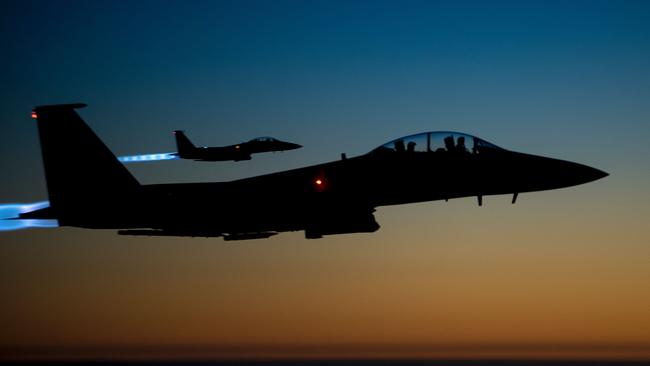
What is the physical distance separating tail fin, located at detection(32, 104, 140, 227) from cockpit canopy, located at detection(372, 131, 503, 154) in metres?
10.4

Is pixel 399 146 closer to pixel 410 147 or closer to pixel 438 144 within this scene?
pixel 410 147

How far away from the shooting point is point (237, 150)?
64500 millimetres

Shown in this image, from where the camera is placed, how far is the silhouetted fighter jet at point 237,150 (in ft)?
207

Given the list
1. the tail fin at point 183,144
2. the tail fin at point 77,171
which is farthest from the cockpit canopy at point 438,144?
the tail fin at point 183,144

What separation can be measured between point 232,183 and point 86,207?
5.55 m

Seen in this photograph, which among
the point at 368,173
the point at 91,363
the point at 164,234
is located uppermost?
the point at 368,173

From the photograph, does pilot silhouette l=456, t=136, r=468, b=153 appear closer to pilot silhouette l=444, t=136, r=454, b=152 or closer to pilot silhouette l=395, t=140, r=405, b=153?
pilot silhouette l=444, t=136, r=454, b=152

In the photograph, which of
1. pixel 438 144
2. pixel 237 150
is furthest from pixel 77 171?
pixel 237 150

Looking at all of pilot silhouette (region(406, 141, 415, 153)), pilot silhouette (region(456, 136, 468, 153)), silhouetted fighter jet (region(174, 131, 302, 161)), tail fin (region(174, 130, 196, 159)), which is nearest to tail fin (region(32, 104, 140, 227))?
pilot silhouette (region(406, 141, 415, 153))

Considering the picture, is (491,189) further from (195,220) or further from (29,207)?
(29,207)

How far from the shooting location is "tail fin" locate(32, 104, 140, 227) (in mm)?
25703

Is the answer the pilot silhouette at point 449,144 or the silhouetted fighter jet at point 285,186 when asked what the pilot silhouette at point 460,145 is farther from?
the pilot silhouette at point 449,144

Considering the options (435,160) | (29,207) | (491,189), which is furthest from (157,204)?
(491,189)

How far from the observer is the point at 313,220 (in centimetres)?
2462
